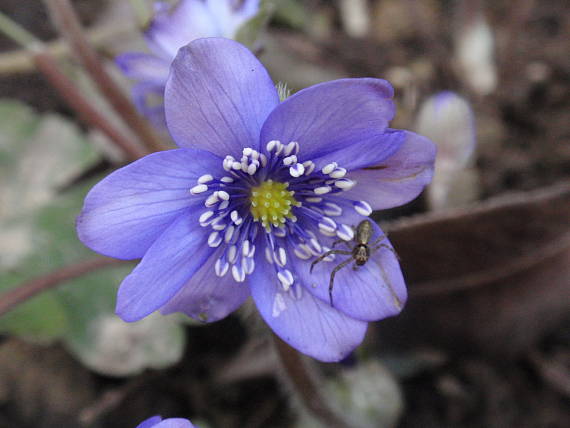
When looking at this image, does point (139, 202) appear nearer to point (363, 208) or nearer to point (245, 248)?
point (245, 248)

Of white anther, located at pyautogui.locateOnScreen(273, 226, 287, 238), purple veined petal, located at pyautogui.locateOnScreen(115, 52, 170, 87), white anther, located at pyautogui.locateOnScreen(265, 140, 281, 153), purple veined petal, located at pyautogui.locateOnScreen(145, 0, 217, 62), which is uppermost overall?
purple veined petal, located at pyautogui.locateOnScreen(145, 0, 217, 62)

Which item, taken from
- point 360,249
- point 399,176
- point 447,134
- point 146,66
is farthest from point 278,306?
point 447,134

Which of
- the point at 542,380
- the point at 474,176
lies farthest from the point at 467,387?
the point at 474,176

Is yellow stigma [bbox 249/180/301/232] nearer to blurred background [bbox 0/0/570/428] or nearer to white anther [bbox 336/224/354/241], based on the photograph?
white anther [bbox 336/224/354/241]

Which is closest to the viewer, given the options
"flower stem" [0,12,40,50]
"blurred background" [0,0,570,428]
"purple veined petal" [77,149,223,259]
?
"purple veined petal" [77,149,223,259]

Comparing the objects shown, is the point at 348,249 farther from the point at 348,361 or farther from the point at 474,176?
the point at 474,176

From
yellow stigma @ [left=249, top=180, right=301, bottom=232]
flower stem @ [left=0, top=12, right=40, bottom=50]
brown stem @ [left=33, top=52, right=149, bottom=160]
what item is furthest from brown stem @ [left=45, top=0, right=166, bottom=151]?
yellow stigma @ [left=249, top=180, right=301, bottom=232]

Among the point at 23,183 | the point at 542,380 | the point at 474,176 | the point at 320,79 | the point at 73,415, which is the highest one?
the point at 23,183
